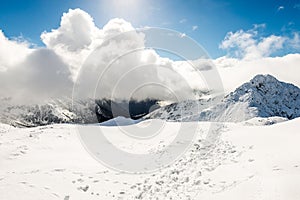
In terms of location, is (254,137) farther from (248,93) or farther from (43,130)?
(248,93)

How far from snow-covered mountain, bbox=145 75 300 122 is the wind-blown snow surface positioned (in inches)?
3149

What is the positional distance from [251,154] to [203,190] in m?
4.96

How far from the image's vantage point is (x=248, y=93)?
12100cm

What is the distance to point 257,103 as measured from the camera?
377ft

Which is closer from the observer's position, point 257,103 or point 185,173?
point 185,173

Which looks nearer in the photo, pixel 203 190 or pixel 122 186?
pixel 203 190

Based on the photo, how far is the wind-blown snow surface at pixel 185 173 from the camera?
11516 millimetres

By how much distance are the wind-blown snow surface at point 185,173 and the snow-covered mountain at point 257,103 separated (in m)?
80.0

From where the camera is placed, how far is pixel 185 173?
1548 centimetres

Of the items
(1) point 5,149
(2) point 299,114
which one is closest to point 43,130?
(1) point 5,149

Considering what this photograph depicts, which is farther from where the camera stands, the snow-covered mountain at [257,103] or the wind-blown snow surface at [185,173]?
the snow-covered mountain at [257,103]

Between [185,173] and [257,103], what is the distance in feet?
358

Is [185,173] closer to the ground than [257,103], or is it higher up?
closer to the ground

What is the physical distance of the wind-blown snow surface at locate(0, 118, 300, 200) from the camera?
11.5m
